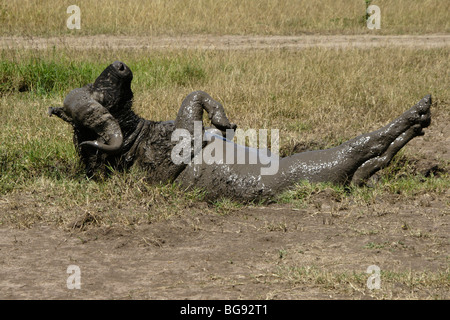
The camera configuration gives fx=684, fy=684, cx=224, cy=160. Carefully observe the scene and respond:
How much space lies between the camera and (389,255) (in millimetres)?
4520

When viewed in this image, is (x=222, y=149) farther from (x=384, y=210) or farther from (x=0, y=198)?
(x=0, y=198)

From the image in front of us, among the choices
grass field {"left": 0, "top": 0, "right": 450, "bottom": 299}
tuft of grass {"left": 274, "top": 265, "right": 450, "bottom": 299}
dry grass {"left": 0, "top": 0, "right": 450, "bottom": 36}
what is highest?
dry grass {"left": 0, "top": 0, "right": 450, "bottom": 36}

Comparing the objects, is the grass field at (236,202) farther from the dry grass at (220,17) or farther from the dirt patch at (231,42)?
the dry grass at (220,17)

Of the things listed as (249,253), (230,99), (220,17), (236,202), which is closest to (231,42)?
(220,17)

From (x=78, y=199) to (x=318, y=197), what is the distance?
2008 millimetres

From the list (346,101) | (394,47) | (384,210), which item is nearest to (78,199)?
(384,210)

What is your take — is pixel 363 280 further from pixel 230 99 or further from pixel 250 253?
pixel 230 99

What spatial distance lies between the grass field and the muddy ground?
0.5 inches

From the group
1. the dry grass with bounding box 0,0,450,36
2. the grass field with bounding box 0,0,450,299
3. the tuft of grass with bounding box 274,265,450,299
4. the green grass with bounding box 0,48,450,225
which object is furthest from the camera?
the dry grass with bounding box 0,0,450,36

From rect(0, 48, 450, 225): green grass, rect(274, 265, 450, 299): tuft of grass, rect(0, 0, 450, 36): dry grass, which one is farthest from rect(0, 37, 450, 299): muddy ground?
rect(0, 0, 450, 36): dry grass

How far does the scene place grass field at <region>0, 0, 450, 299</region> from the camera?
13.7 feet

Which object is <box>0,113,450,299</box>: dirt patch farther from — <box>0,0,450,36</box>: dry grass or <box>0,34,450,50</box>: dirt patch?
<box>0,0,450,36</box>: dry grass

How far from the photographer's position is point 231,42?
1284cm

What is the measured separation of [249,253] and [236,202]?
1068 mm
